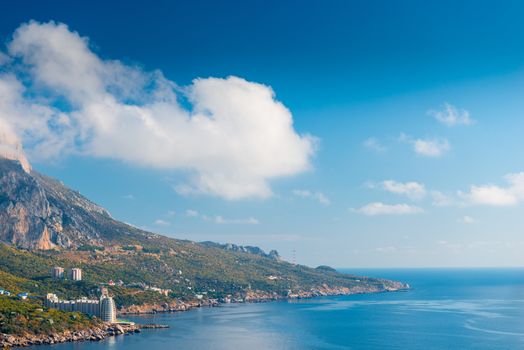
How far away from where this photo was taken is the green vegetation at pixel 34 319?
86.8m

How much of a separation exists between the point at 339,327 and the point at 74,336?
4883cm

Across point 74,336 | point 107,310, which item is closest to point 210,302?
point 107,310

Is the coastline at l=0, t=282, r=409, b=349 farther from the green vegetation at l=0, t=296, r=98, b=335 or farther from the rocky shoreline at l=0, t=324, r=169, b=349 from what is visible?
the green vegetation at l=0, t=296, r=98, b=335

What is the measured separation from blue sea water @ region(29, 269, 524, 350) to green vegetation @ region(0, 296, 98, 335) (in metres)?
5.66

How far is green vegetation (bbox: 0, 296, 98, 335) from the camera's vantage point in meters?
86.8

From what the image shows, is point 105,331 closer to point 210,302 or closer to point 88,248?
point 210,302

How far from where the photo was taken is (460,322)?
117812 millimetres

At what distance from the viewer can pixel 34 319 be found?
91.1 metres

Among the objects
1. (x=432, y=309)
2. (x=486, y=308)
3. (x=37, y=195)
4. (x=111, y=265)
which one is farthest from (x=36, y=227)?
(x=486, y=308)

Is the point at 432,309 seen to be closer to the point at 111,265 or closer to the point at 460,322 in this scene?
the point at 460,322

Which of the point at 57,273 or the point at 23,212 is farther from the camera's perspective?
the point at 23,212

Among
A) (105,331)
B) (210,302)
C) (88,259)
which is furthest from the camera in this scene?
(88,259)

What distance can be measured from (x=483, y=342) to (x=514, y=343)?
4.48m

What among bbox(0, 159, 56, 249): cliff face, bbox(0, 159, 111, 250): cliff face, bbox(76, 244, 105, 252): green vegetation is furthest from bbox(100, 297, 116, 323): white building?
bbox(76, 244, 105, 252): green vegetation
